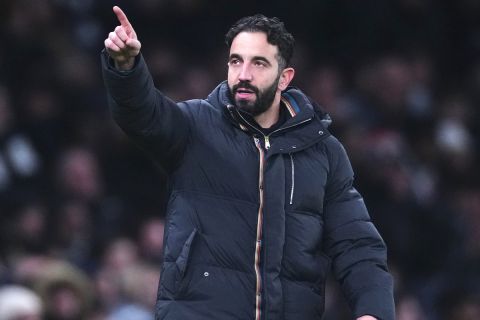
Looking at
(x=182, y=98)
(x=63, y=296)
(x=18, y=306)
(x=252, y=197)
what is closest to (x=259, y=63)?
(x=252, y=197)

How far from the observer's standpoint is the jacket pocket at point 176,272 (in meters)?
5.09

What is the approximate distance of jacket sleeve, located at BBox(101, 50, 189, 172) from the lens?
494 cm

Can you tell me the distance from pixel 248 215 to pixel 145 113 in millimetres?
525

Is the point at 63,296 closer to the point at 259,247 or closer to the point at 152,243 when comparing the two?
the point at 152,243

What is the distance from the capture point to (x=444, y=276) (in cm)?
997

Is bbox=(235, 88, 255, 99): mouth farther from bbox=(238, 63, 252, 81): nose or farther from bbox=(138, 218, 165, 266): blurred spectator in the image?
bbox=(138, 218, 165, 266): blurred spectator

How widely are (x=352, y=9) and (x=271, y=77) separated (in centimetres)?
700

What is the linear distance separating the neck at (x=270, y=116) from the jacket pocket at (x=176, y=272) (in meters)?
0.51

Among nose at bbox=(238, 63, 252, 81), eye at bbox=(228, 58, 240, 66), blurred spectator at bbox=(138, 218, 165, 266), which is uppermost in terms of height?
eye at bbox=(228, 58, 240, 66)

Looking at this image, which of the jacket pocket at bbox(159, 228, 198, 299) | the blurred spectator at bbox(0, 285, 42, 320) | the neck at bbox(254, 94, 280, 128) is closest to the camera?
the jacket pocket at bbox(159, 228, 198, 299)

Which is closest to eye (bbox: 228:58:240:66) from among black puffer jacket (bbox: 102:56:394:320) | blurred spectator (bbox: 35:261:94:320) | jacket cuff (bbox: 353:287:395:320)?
black puffer jacket (bbox: 102:56:394:320)

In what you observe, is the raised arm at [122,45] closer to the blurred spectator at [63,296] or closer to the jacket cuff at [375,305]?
the jacket cuff at [375,305]

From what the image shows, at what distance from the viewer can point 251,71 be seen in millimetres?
5262

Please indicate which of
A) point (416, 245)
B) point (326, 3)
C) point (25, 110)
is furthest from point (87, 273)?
point (326, 3)
